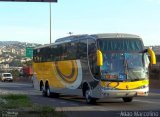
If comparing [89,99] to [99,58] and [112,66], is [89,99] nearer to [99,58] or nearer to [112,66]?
[112,66]

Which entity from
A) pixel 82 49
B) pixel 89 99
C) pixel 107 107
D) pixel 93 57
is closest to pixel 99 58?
pixel 93 57

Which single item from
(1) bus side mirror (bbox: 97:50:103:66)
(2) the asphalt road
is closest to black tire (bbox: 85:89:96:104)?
(2) the asphalt road

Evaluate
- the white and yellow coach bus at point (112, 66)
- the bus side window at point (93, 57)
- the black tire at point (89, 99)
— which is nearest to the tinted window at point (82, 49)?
the white and yellow coach bus at point (112, 66)

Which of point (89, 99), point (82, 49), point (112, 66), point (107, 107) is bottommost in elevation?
point (107, 107)

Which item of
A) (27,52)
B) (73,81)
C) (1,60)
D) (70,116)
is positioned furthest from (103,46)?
(1,60)

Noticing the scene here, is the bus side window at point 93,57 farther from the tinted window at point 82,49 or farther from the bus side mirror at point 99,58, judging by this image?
the bus side mirror at point 99,58

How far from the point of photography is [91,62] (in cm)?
2391

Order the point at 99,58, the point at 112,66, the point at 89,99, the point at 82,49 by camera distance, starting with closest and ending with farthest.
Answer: the point at 99,58, the point at 112,66, the point at 89,99, the point at 82,49

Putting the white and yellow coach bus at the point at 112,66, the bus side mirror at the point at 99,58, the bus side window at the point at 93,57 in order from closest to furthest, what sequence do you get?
1. the bus side mirror at the point at 99,58
2. the white and yellow coach bus at the point at 112,66
3. the bus side window at the point at 93,57

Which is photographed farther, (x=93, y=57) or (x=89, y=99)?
(x=89, y=99)

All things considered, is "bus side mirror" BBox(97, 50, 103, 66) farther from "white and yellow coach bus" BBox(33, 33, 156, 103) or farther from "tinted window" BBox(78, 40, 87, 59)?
"tinted window" BBox(78, 40, 87, 59)

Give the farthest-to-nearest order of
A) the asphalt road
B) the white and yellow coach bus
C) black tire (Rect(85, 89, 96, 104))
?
1. black tire (Rect(85, 89, 96, 104))
2. the white and yellow coach bus
3. the asphalt road

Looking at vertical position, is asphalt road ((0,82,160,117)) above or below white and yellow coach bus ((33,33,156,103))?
below

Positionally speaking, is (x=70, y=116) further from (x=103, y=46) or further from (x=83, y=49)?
(x=83, y=49)
